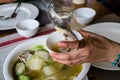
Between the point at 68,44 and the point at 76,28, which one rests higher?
Result: the point at 68,44

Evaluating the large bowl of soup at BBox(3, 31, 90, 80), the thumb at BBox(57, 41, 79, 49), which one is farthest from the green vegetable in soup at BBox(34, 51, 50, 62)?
the thumb at BBox(57, 41, 79, 49)

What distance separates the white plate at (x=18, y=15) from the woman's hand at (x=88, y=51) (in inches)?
14.1

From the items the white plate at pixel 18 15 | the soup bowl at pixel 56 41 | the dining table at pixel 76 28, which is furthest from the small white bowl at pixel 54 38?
the white plate at pixel 18 15

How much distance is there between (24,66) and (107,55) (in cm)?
26

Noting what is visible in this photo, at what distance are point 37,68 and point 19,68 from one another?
58mm

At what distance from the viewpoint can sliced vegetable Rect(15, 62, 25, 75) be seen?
676mm

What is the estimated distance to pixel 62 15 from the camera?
0.82m

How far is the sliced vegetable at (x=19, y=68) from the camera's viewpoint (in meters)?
0.68

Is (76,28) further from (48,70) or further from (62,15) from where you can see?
(48,70)

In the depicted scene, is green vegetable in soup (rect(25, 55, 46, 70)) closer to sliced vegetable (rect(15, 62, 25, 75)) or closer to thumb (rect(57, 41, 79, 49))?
sliced vegetable (rect(15, 62, 25, 75))

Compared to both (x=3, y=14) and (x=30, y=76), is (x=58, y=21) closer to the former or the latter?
(x=30, y=76)

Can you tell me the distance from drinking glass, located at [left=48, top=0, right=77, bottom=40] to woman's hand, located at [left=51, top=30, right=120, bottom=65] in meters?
0.04

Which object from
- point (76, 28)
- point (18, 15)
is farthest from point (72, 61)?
point (18, 15)

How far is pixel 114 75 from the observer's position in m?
0.74
